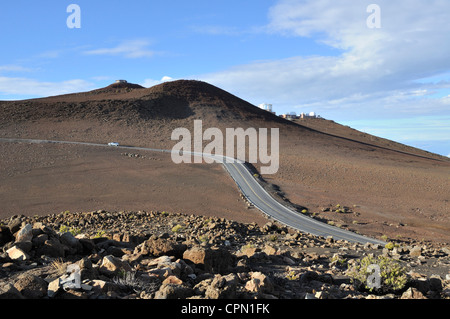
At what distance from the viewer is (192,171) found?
55562 mm

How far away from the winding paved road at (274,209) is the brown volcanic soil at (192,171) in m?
1.92

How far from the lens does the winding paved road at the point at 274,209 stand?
1169 inches

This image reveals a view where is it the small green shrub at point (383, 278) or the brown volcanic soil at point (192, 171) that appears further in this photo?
the brown volcanic soil at point (192, 171)

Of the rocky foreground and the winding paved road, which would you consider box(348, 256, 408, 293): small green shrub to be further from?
the winding paved road

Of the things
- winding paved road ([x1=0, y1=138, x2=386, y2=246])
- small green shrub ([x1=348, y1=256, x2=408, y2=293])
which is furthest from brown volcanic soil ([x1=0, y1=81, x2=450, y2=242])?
small green shrub ([x1=348, y1=256, x2=408, y2=293])

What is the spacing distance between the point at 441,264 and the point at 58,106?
9657 cm

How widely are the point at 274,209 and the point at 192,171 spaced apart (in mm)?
19875

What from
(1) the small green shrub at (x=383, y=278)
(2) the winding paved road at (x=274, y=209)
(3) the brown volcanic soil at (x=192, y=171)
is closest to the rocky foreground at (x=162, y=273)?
(1) the small green shrub at (x=383, y=278)

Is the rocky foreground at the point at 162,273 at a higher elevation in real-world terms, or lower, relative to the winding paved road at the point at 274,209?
higher

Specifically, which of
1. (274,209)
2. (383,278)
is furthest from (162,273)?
(274,209)

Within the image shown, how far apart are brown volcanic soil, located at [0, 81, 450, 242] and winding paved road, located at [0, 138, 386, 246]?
192 centimetres

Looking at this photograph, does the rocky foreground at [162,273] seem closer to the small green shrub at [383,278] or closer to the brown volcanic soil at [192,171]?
the small green shrub at [383,278]

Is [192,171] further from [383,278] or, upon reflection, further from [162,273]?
[162,273]
